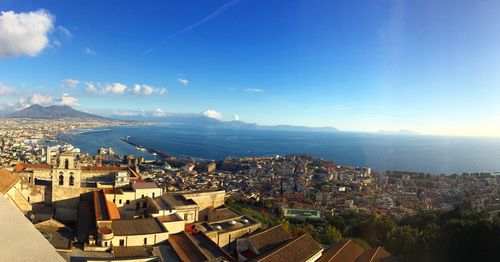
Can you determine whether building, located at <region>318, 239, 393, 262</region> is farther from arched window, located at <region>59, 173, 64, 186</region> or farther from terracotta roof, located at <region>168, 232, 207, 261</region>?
arched window, located at <region>59, 173, 64, 186</region>

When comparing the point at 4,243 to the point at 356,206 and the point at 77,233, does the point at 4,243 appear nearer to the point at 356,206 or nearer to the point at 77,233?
the point at 77,233

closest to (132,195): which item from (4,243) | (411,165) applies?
(4,243)

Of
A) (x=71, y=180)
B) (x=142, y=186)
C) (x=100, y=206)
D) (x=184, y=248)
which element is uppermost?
(x=71, y=180)

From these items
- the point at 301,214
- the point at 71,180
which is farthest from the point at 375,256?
the point at 301,214

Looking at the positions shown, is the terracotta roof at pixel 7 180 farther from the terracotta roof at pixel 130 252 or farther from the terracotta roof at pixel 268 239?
the terracotta roof at pixel 268 239

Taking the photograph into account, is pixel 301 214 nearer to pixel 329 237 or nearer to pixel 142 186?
pixel 329 237

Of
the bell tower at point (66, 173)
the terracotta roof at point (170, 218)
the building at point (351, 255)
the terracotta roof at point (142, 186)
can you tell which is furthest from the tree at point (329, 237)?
the bell tower at point (66, 173)

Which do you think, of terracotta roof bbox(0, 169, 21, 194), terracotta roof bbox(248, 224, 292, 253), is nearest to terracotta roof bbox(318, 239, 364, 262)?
terracotta roof bbox(248, 224, 292, 253)
